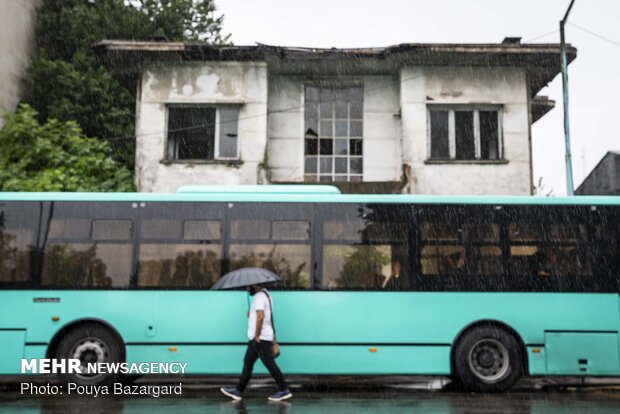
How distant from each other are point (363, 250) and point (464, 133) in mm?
9508

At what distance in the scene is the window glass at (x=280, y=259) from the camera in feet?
35.2

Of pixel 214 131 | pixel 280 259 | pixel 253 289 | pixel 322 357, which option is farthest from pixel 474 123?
A: pixel 253 289

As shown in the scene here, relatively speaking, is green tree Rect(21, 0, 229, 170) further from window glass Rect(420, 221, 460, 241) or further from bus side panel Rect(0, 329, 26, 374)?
window glass Rect(420, 221, 460, 241)

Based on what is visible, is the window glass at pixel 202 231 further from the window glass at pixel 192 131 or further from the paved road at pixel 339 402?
the window glass at pixel 192 131

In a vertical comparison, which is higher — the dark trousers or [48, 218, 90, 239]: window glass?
[48, 218, 90, 239]: window glass

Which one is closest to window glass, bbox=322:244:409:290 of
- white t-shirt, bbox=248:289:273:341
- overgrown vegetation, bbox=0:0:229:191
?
white t-shirt, bbox=248:289:273:341

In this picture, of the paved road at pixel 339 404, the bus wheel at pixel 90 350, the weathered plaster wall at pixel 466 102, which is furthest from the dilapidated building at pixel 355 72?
the paved road at pixel 339 404

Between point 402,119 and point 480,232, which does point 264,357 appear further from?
point 402,119

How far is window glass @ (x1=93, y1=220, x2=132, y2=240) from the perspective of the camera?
35.6ft

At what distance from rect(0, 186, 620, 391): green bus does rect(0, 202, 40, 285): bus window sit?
0.02 meters

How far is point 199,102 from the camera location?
63.1ft

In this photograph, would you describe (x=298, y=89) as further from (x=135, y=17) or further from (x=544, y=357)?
(x=544, y=357)

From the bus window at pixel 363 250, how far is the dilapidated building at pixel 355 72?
24.6ft

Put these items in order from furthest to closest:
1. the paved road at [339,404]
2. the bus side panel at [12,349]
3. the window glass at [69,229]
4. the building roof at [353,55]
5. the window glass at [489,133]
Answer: the window glass at [489,133]
the building roof at [353,55]
the window glass at [69,229]
the bus side panel at [12,349]
the paved road at [339,404]
